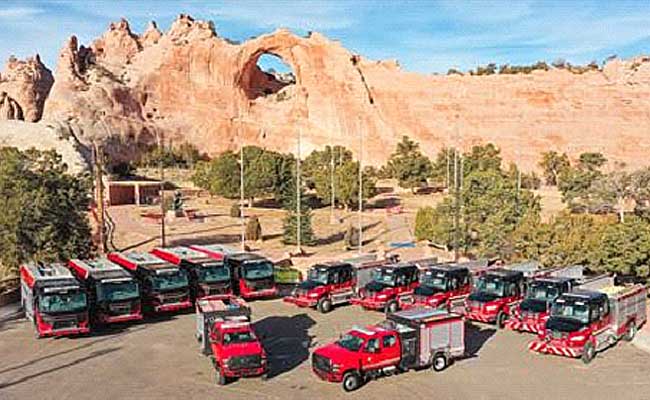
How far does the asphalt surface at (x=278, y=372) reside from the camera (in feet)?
60.3

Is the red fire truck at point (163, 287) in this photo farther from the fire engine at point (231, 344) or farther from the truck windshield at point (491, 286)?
the truck windshield at point (491, 286)

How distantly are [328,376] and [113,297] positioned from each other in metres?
10.1

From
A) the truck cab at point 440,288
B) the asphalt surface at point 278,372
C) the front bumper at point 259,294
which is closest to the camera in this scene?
the asphalt surface at point 278,372

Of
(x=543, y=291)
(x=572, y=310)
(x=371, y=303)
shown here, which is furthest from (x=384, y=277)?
(x=572, y=310)

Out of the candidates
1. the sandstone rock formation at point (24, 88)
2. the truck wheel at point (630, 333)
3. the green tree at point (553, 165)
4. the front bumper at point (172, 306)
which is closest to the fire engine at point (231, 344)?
the front bumper at point (172, 306)

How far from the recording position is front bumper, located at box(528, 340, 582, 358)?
68.5ft

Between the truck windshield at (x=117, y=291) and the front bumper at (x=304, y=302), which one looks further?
the front bumper at (x=304, y=302)

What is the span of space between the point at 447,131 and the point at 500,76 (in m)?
11.0

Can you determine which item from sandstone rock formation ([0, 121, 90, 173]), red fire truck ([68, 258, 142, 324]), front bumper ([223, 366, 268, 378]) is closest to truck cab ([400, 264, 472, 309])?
front bumper ([223, 366, 268, 378])

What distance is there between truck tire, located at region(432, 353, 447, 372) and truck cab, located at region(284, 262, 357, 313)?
27.8 ft

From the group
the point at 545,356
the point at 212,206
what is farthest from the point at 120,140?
the point at 545,356

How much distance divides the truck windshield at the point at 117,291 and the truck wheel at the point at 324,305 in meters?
7.42

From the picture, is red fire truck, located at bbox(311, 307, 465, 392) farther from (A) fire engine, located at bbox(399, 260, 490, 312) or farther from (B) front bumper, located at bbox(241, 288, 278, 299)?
(B) front bumper, located at bbox(241, 288, 278, 299)

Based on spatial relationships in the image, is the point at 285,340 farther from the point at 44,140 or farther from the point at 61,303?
the point at 44,140
